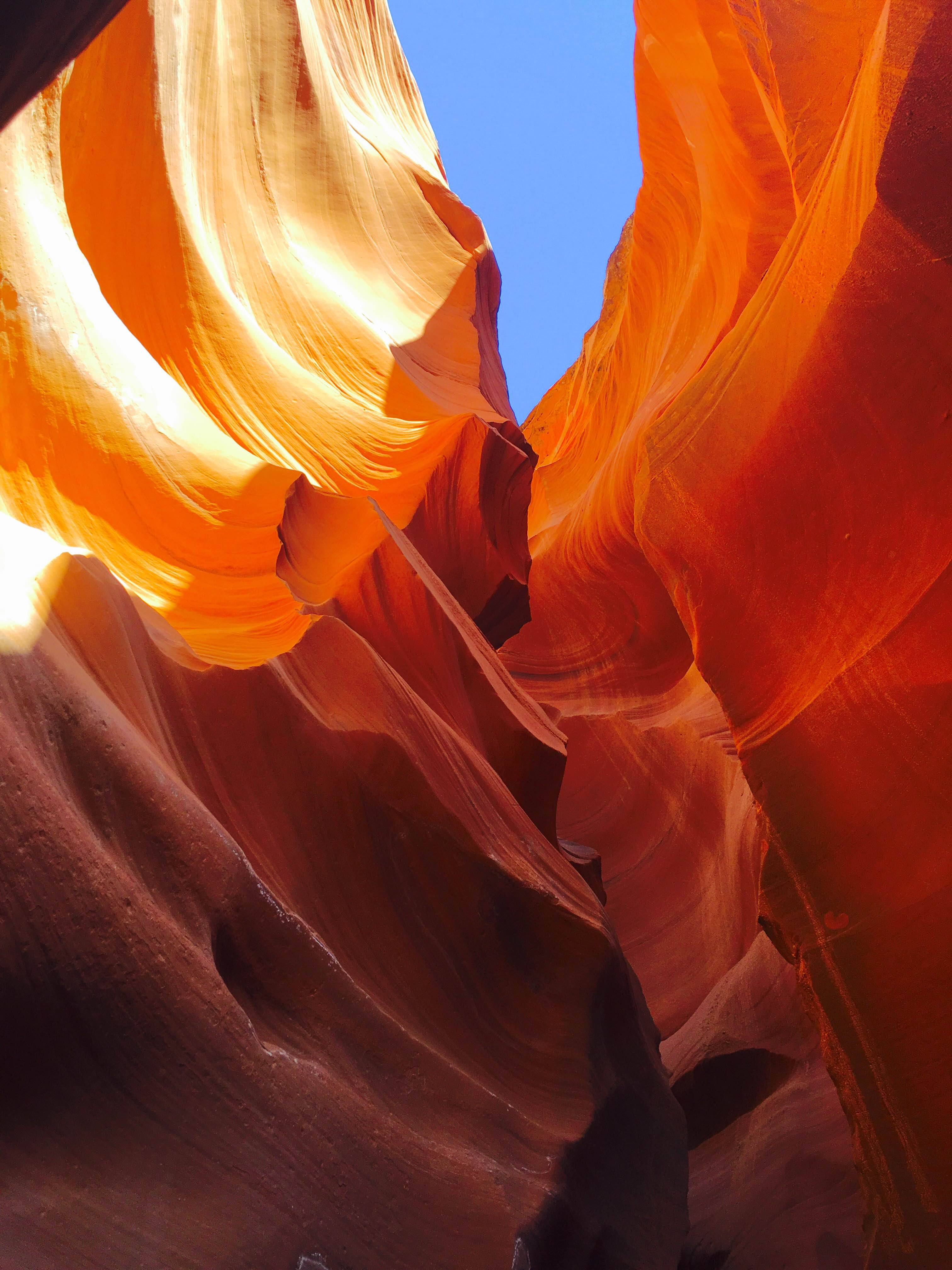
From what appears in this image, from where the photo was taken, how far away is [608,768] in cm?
675

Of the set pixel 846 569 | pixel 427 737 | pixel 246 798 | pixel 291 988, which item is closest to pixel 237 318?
pixel 427 737

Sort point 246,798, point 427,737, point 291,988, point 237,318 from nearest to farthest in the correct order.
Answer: point 291,988, point 246,798, point 427,737, point 237,318

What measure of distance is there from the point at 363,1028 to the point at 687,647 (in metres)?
5.13

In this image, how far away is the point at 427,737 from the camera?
3.45 m

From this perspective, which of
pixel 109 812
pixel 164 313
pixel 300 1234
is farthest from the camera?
pixel 164 313

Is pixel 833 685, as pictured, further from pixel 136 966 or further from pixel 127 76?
pixel 127 76

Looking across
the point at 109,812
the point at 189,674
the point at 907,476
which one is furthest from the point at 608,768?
the point at 109,812

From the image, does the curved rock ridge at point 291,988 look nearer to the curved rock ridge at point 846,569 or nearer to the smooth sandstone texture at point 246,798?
the smooth sandstone texture at point 246,798

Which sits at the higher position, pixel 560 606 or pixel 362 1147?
pixel 560 606

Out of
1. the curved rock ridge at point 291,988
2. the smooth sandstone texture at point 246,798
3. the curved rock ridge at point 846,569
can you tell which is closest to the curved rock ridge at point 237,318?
the smooth sandstone texture at point 246,798

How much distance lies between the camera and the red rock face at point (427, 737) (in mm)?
2107

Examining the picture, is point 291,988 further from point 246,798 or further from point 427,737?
point 427,737

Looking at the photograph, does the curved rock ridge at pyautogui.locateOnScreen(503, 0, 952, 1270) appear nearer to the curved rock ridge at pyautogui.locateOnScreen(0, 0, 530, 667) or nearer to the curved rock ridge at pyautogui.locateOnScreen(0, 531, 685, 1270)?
the curved rock ridge at pyautogui.locateOnScreen(0, 531, 685, 1270)

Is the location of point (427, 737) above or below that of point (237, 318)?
below
